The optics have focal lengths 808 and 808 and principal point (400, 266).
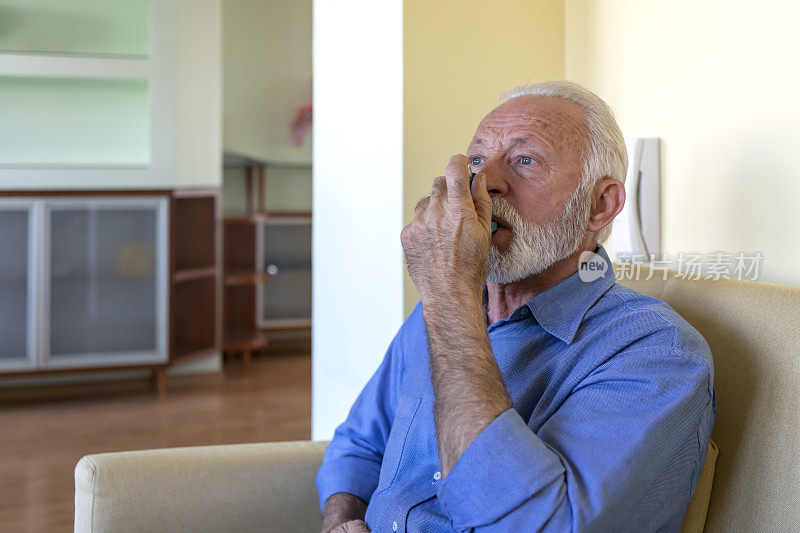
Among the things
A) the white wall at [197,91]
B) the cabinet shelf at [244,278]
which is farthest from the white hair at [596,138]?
the cabinet shelf at [244,278]

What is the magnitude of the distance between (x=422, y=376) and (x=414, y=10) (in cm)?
89

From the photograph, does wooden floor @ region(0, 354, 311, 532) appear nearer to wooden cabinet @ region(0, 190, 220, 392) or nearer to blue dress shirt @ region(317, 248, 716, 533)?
wooden cabinet @ region(0, 190, 220, 392)

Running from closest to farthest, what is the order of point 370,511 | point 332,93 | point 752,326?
point 752,326 < point 370,511 < point 332,93

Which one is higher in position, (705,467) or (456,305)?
(456,305)

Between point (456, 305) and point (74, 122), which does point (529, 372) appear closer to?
point (456, 305)

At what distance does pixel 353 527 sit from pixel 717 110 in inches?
37.4

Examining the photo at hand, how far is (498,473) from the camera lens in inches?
34.3

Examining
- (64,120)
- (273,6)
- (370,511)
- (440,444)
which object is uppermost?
(273,6)

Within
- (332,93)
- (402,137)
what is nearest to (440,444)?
(402,137)

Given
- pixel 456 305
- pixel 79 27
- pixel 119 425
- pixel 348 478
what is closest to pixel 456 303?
pixel 456 305

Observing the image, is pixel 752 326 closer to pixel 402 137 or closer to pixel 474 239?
pixel 474 239

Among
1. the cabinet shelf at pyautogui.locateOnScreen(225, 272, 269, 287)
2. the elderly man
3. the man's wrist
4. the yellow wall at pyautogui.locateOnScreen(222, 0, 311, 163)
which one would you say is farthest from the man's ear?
the yellow wall at pyautogui.locateOnScreen(222, 0, 311, 163)

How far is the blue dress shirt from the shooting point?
87 centimetres

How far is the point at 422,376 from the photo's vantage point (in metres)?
1.26
